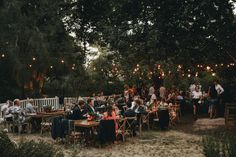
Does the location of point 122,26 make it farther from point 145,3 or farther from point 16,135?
point 16,135

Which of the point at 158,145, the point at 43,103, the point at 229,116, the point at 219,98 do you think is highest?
the point at 219,98

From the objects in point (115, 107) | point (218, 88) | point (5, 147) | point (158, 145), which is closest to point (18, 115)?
point (115, 107)

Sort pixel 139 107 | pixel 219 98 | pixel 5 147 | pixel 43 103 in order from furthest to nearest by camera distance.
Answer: pixel 43 103, pixel 219 98, pixel 139 107, pixel 5 147

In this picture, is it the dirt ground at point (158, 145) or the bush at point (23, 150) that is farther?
the dirt ground at point (158, 145)

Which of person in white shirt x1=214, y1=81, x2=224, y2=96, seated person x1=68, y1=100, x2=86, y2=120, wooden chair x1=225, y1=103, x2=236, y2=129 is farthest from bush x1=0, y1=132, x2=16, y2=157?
person in white shirt x1=214, y1=81, x2=224, y2=96

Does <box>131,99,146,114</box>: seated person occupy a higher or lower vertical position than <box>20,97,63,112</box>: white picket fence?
lower

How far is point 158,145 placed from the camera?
539 inches

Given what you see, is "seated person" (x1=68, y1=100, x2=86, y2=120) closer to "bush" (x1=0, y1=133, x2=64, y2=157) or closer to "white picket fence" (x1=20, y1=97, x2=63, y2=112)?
"white picket fence" (x1=20, y1=97, x2=63, y2=112)

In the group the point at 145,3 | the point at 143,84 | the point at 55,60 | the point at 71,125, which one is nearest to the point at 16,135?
the point at 71,125

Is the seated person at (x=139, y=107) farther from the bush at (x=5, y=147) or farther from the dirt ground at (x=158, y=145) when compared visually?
the bush at (x=5, y=147)

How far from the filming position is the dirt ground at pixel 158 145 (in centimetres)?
1230

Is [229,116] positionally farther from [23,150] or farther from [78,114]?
[23,150]

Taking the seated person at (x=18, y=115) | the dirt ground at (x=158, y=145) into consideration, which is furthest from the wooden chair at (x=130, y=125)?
the seated person at (x=18, y=115)

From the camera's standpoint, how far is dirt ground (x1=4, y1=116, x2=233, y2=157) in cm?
1230
